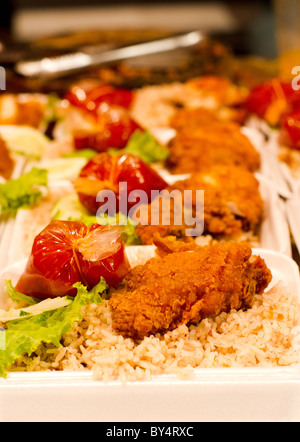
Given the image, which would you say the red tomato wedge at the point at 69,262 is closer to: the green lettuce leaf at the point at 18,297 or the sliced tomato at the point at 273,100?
the green lettuce leaf at the point at 18,297

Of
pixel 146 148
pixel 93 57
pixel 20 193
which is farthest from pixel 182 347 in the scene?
pixel 93 57

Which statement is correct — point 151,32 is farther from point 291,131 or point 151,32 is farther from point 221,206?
point 221,206

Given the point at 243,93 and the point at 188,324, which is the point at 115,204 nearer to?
the point at 188,324

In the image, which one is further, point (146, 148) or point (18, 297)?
point (146, 148)

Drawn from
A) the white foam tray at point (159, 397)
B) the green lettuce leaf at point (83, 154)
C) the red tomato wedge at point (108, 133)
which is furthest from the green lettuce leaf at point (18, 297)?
the red tomato wedge at point (108, 133)

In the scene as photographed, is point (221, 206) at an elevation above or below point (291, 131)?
below

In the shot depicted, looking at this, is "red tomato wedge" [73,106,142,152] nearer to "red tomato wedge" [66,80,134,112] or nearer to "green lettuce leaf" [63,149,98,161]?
"green lettuce leaf" [63,149,98,161]
